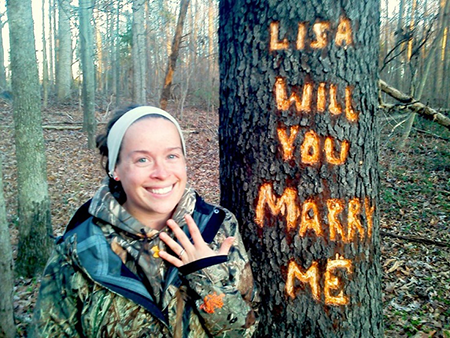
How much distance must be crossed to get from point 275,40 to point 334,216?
1.11 meters

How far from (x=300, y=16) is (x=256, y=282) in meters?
1.64

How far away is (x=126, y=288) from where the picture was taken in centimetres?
166

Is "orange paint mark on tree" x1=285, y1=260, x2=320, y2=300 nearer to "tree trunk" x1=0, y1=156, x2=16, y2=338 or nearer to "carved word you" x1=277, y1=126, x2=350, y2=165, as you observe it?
"carved word you" x1=277, y1=126, x2=350, y2=165

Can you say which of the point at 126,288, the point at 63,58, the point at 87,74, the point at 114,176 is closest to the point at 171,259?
the point at 126,288

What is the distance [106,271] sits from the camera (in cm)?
167

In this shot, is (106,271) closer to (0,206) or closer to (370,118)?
(370,118)

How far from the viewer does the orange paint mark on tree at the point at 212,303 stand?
1.73 m

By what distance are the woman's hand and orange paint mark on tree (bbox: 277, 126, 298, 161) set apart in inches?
24.8

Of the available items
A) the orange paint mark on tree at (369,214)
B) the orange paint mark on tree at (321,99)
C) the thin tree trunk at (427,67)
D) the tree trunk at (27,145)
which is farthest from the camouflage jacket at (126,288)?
the thin tree trunk at (427,67)

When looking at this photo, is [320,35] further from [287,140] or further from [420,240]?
[420,240]

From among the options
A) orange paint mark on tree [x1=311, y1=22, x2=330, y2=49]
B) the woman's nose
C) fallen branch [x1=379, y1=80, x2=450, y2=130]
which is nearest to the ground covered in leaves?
fallen branch [x1=379, y1=80, x2=450, y2=130]

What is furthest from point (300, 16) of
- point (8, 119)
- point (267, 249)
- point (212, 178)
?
point (8, 119)

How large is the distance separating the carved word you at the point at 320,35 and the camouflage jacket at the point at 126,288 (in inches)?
44.6

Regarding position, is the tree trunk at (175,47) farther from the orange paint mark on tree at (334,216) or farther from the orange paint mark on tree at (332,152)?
the orange paint mark on tree at (334,216)
